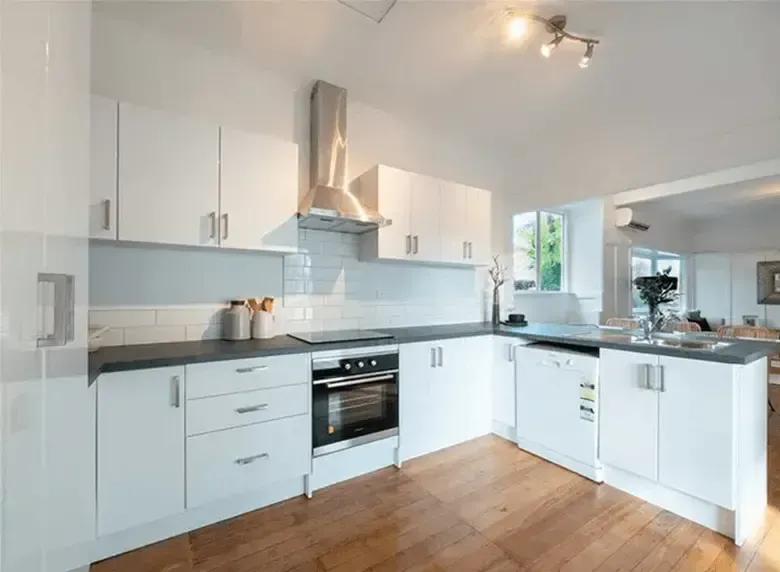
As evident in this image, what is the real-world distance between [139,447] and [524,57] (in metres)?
3.18

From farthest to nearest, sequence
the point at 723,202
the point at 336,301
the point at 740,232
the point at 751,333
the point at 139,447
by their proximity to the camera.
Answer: the point at 740,232 < the point at 723,202 < the point at 751,333 < the point at 336,301 < the point at 139,447

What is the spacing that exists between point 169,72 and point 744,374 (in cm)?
364

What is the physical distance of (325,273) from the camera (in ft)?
9.41

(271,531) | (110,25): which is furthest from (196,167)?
(271,531)

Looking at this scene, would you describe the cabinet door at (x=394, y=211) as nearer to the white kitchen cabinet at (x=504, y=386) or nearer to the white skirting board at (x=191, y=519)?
the white kitchen cabinet at (x=504, y=386)

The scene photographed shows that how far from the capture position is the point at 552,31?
217 cm

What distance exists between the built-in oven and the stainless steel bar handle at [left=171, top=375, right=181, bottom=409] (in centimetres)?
69

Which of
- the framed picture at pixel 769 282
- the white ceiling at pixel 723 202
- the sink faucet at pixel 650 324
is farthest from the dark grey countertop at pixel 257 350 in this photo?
the framed picture at pixel 769 282

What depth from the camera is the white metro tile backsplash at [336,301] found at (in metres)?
2.23

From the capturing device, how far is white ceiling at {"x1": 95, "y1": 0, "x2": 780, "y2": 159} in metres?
2.08

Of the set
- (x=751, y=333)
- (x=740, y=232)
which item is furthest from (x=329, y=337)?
(x=740, y=232)

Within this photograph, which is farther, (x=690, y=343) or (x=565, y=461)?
(x=565, y=461)

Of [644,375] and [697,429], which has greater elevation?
[644,375]

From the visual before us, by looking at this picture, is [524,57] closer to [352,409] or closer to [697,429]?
[697,429]
